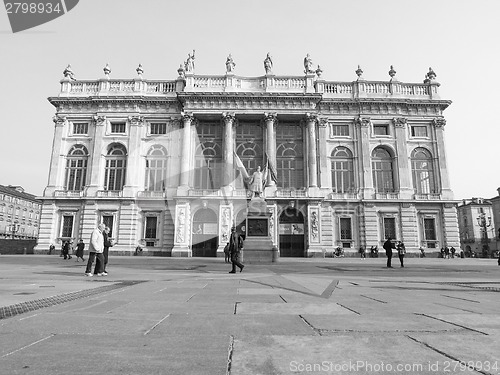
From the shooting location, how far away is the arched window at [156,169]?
34.4 metres

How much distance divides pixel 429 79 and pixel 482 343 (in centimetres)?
4044

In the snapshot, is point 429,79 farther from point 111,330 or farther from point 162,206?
point 111,330

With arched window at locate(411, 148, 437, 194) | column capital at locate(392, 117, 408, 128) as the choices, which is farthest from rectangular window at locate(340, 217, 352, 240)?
column capital at locate(392, 117, 408, 128)

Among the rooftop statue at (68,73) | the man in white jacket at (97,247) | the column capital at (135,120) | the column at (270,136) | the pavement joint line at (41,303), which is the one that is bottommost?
the pavement joint line at (41,303)

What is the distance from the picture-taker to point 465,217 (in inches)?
3329

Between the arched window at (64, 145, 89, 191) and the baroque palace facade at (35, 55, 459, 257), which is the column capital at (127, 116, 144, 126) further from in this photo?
the arched window at (64, 145, 89, 191)

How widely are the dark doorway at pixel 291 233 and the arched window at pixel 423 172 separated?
12694 mm

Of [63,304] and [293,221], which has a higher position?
[293,221]

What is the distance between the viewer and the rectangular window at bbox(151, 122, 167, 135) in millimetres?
35522

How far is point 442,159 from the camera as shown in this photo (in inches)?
1369

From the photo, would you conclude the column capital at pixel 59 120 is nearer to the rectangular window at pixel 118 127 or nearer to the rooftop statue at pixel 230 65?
the rectangular window at pixel 118 127

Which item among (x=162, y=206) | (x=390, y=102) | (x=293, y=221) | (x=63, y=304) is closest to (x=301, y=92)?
(x=390, y=102)

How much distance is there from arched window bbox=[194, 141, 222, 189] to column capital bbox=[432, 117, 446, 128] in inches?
886

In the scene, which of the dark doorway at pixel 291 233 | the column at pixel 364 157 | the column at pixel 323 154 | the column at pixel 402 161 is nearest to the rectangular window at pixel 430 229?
the column at pixel 402 161
